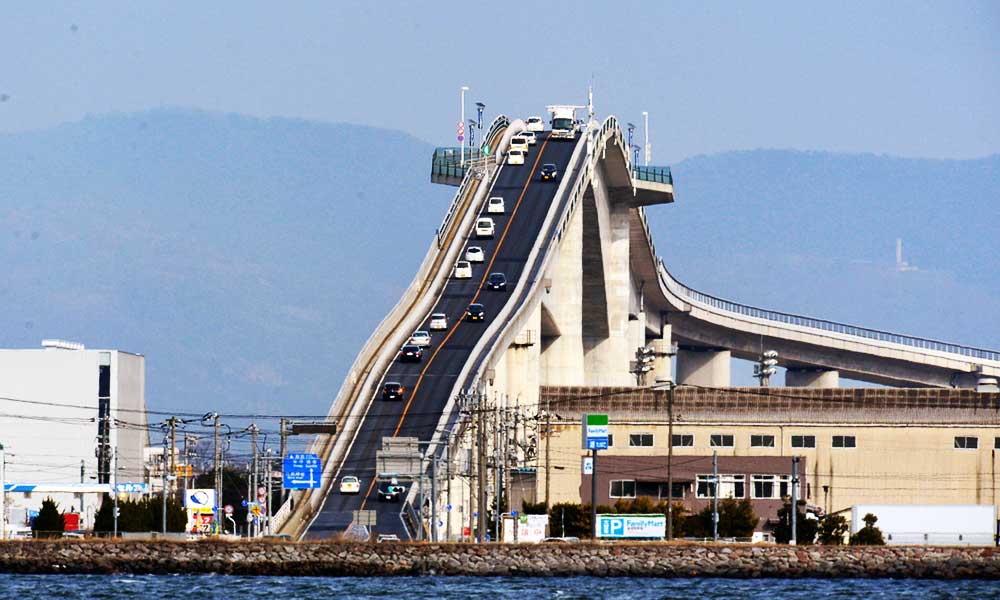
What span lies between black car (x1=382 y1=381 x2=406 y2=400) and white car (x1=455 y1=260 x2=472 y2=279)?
23558 mm

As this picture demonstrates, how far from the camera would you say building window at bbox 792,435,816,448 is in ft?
468

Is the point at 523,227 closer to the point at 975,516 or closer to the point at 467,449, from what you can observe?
the point at 467,449

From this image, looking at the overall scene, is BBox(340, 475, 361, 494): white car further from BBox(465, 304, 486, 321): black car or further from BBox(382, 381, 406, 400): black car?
BBox(465, 304, 486, 321): black car

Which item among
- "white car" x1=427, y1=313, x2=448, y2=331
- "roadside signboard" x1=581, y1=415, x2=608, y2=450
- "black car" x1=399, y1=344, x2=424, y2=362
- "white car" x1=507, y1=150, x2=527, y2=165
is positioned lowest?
"roadside signboard" x1=581, y1=415, x2=608, y2=450

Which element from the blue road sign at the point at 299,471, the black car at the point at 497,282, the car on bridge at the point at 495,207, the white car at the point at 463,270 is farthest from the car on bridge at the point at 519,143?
the blue road sign at the point at 299,471

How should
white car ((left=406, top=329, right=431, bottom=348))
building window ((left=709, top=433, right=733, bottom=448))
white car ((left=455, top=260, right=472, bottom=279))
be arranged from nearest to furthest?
white car ((left=406, top=329, right=431, bottom=348)), building window ((left=709, top=433, right=733, bottom=448)), white car ((left=455, top=260, right=472, bottom=279))

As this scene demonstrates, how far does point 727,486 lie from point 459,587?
49492 millimetres

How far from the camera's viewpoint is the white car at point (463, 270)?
15338 cm

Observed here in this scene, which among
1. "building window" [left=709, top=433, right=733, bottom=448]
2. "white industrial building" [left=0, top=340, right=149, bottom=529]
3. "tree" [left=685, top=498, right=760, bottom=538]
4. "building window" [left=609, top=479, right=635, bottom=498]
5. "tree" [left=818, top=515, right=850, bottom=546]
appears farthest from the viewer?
"white industrial building" [left=0, top=340, right=149, bottom=529]

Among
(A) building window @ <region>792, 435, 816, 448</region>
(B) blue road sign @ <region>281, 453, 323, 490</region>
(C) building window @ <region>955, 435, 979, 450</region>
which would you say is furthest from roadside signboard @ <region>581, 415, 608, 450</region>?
(C) building window @ <region>955, 435, 979, 450</region>

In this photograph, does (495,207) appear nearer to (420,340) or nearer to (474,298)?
(474,298)

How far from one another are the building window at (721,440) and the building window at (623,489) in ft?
32.6

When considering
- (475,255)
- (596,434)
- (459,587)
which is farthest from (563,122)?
(459,587)

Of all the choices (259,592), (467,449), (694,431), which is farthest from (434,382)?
(259,592)
